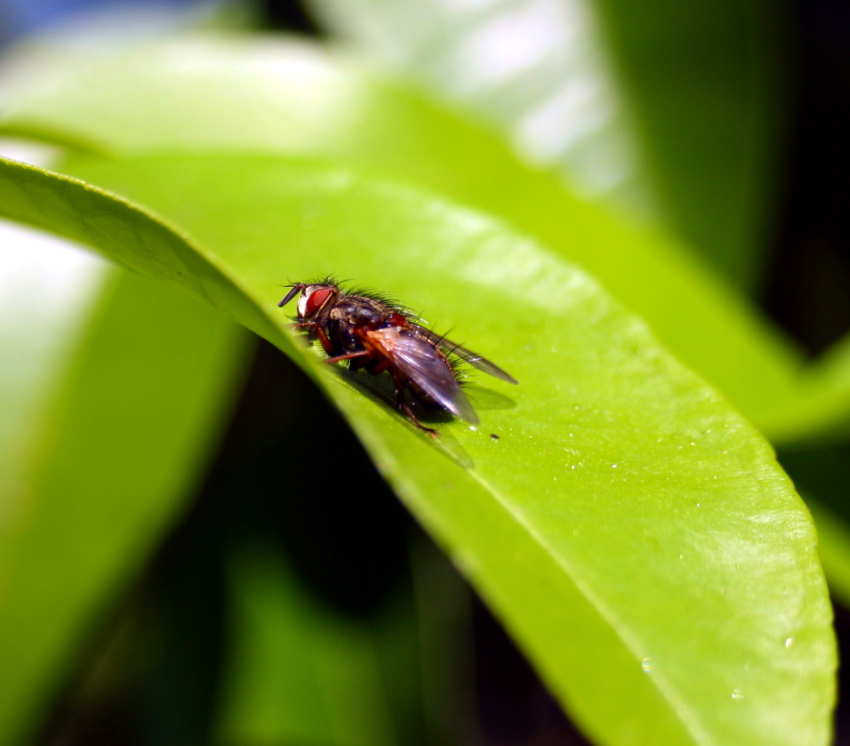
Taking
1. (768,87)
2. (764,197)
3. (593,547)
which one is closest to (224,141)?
(593,547)

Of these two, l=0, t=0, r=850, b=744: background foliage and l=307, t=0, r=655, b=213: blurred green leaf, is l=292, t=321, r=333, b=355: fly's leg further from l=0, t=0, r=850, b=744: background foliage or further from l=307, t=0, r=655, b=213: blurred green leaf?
l=307, t=0, r=655, b=213: blurred green leaf

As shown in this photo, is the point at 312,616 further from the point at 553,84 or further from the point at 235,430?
the point at 553,84

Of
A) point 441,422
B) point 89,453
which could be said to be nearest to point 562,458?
point 441,422

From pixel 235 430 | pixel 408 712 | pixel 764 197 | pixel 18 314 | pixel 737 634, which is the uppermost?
pixel 764 197

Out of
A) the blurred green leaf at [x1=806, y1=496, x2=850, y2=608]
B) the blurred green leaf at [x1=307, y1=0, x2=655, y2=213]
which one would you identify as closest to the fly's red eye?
the blurred green leaf at [x1=806, y1=496, x2=850, y2=608]

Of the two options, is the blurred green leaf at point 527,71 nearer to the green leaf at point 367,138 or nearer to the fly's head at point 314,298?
the green leaf at point 367,138

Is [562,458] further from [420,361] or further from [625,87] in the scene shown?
[625,87]
